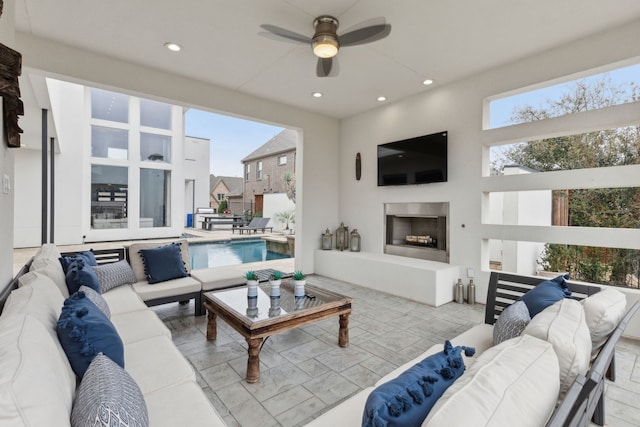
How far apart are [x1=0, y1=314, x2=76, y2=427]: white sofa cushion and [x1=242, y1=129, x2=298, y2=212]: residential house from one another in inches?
517

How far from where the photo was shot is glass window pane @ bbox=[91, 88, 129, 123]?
350 inches

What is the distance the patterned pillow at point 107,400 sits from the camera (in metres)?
0.87

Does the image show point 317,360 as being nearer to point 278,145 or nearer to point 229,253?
point 229,253

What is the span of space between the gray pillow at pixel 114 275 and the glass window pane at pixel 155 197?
742 centimetres

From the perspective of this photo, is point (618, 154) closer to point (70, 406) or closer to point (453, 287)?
point (453, 287)

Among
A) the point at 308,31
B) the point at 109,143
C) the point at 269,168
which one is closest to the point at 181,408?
the point at 308,31

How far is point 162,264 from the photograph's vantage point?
3.34 m

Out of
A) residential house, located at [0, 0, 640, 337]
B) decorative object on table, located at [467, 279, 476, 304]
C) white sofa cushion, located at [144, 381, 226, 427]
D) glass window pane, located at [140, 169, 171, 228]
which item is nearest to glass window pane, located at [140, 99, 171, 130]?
glass window pane, located at [140, 169, 171, 228]

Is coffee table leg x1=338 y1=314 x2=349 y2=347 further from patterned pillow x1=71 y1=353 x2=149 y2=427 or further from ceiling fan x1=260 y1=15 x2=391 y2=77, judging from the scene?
ceiling fan x1=260 y1=15 x2=391 y2=77

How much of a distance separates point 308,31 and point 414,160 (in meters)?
2.49

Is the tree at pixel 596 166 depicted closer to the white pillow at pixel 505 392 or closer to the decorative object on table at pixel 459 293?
the decorative object on table at pixel 459 293

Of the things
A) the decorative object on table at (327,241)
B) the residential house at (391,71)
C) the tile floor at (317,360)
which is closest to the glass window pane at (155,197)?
the residential house at (391,71)

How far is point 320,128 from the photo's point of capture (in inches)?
225

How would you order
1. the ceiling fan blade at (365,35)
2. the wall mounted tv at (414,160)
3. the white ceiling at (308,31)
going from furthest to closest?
the wall mounted tv at (414,160)
the white ceiling at (308,31)
the ceiling fan blade at (365,35)
